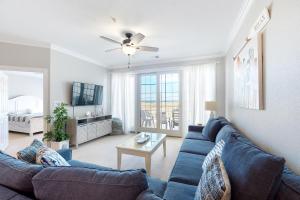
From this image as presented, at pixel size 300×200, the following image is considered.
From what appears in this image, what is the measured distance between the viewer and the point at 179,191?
1330mm

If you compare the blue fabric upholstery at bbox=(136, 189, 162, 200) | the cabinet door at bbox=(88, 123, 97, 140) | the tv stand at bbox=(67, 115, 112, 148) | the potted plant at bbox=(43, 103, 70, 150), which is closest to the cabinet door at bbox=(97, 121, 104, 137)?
the tv stand at bbox=(67, 115, 112, 148)

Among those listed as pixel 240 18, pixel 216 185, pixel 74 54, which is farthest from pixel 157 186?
pixel 74 54

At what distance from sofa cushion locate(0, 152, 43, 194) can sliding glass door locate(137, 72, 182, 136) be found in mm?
4351

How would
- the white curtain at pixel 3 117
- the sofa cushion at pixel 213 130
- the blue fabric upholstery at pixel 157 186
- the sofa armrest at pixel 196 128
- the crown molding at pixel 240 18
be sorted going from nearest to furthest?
the blue fabric upholstery at pixel 157 186, the crown molding at pixel 240 18, the sofa cushion at pixel 213 130, the sofa armrest at pixel 196 128, the white curtain at pixel 3 117

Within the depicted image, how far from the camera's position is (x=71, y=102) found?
4.25 metres

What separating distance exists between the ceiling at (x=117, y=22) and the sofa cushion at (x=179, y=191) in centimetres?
224

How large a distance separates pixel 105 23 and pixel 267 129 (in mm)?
2753

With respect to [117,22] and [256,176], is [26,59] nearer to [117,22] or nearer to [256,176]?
[117,22]

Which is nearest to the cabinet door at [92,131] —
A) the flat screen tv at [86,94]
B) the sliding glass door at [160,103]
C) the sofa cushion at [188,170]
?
the flat screen tv at [86,94]

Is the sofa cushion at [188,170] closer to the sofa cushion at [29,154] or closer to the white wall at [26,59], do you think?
the sofa cushion at [29,154]

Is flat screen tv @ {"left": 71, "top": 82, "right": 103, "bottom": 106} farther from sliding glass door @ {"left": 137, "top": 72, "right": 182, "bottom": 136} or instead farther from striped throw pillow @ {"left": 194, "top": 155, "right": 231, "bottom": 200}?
striped throw pillow @ {"left": 194, "top": 155, "right": 231, "bottom": 200}

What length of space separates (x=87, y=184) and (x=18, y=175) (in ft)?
1.70

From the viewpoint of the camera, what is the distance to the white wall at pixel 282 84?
1104mm

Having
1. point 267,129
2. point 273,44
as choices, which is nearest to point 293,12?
point 273,44
